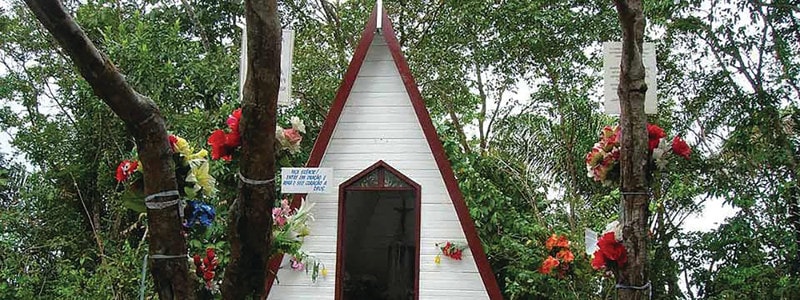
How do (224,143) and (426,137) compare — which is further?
(426,137)

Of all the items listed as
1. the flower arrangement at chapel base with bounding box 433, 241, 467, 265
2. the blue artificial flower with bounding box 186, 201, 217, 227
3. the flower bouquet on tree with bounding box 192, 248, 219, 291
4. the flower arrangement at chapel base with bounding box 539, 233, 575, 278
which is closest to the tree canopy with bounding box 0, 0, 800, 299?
the flower arrangement at chapel base with bounding box 539, 233, 575, 278

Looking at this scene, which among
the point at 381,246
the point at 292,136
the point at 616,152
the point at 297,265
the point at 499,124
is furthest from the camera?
the point at 499,124

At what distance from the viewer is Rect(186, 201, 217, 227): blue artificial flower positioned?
207cm

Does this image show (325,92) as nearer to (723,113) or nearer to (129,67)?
(129,67)

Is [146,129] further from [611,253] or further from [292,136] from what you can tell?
[611,253]

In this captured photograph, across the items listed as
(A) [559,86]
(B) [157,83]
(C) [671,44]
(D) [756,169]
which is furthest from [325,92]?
(D) [756,169]

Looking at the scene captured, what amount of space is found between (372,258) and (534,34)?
2.43m

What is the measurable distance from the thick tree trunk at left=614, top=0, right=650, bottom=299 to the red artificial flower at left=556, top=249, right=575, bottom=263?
211cm

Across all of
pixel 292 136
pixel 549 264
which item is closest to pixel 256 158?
pixel 292 136

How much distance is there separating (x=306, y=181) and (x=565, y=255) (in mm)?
1801

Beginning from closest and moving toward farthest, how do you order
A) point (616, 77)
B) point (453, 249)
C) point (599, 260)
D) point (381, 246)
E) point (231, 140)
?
1. point (231, 140)
2. point (599, 260)
3. point (616, 77)
4. point (453, 249)
5. point (381, 246)

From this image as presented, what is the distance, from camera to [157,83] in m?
5.63

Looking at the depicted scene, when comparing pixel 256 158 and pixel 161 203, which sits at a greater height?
pixel 256 158

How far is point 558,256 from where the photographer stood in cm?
457
